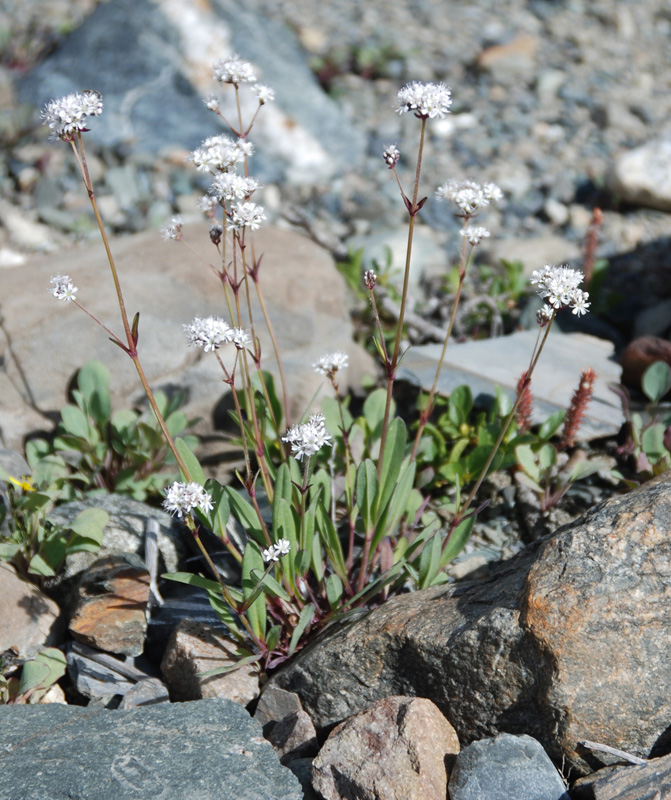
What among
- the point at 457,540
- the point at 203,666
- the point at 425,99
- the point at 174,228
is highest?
the point at 425,99

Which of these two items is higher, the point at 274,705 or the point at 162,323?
the point at 162,323

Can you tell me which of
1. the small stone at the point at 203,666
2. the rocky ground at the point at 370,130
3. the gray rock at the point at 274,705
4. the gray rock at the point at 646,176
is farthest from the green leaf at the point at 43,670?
the gray rock at the point at 646,176

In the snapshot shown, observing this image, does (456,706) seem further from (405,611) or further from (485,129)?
(485,129)

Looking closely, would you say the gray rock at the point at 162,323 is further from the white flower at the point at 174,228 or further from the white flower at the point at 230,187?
the white flower at the point at 230,187

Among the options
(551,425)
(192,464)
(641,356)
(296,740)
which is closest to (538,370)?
(641,356)

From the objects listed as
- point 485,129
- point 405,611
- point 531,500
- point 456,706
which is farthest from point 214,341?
point 485,129

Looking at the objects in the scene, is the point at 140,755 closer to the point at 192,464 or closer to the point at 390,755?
the point at 390,755
